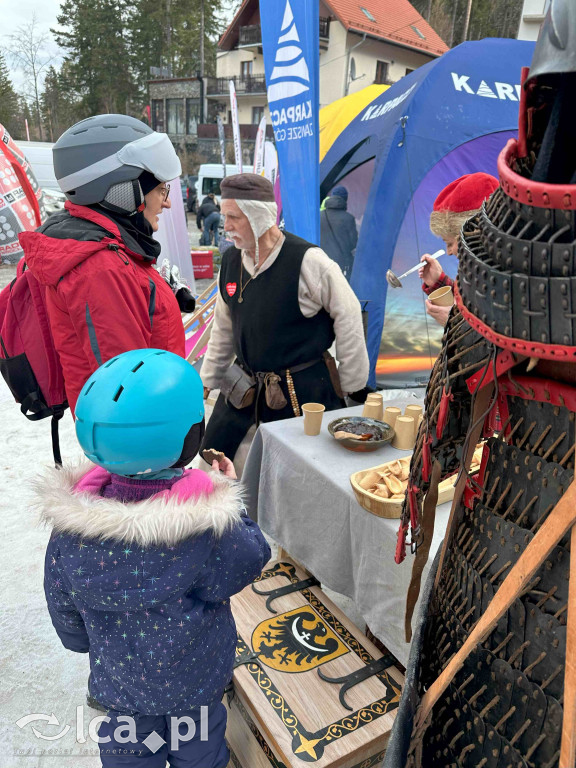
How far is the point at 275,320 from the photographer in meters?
2.38

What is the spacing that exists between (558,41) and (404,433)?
1.58m

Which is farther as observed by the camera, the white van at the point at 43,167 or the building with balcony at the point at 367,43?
the building with balcony at the point at 367,43

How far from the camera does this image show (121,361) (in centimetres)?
115

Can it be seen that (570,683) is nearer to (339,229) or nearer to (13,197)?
(339,229)

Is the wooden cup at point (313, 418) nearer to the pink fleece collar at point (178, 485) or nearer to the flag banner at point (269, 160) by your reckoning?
the pink fleece collar at point (178, 485)

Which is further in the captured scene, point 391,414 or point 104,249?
point 391,414

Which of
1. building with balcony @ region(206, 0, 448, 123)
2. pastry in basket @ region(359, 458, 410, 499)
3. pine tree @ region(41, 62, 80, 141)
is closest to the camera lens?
pastry in basket @ region(359, 458, 410, 499)

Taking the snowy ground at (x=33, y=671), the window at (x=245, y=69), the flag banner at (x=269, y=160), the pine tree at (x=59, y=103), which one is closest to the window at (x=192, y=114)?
the window at (x=245, y=69)

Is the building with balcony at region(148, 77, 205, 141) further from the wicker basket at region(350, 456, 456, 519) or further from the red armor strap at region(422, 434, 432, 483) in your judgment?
the red armor strap at region(422, 434, 432, 483)

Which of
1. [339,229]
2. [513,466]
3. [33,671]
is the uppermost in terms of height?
[513,466]

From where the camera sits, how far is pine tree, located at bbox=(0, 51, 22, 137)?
29.8 m

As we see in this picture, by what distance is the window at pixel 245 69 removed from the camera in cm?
2794

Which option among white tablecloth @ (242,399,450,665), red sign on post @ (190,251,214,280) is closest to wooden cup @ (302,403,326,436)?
white tablecloth @ (242,399,450,665)

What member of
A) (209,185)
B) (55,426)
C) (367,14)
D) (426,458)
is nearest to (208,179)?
(209,185)
